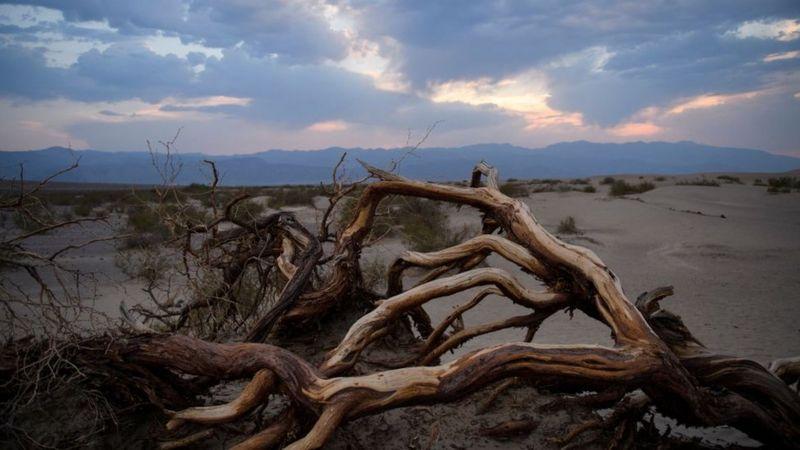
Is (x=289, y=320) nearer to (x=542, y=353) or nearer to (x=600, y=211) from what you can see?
(x=542, y=353)

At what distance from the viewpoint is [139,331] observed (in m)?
2.85

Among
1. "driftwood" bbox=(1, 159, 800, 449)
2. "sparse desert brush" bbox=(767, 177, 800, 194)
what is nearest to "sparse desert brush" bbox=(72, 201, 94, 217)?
"driftwood" bbox=(1, 159, 800, 449)

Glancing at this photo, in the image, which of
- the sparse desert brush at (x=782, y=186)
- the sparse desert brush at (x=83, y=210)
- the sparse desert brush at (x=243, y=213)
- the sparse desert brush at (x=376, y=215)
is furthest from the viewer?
the sparse desert brush at (x=782, y=186)

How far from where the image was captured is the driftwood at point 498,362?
7.82 ft

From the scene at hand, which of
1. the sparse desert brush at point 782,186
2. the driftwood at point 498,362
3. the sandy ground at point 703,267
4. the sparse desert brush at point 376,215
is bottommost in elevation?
the sandy ground at point 703,267

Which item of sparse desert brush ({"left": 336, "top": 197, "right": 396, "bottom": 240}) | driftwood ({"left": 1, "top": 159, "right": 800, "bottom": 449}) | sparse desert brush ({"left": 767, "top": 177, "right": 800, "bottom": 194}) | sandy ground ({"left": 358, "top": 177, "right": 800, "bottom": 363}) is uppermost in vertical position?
sparse desert brush ({"left": 767, "top": 177, "right": 800, "bottom": 194})

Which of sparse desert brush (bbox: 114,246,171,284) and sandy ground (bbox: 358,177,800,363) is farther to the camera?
sandy ground (bbox: 358,177,800,363)

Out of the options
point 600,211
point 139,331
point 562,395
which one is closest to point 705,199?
point 600,211

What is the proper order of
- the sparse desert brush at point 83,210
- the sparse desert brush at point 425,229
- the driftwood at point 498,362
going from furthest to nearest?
the sparse desert brush at point 83,210, the sparse desert brush at point 425,229, the driftwood at point 498,362

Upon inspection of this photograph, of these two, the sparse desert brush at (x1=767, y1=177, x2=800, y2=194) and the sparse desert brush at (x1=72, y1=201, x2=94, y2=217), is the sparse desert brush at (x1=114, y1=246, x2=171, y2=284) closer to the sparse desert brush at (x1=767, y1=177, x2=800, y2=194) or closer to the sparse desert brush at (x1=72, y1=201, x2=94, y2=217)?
the sparse desert brush at (x1=72, y1=201, x2=94, y2=217)

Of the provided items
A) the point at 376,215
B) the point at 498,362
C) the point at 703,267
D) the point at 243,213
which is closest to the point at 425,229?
the point at 703,267

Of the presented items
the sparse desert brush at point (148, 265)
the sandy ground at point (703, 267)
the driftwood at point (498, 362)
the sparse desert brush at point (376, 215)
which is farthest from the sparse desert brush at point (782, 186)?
the sparse desert brush at point (148, 265)

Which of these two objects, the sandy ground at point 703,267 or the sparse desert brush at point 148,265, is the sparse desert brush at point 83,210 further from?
the sandy ground at point 703,267

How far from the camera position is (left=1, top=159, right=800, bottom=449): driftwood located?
2.38m
